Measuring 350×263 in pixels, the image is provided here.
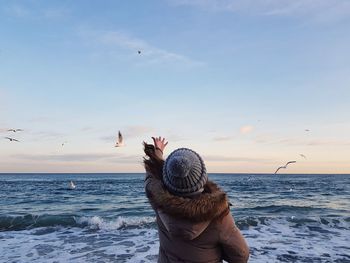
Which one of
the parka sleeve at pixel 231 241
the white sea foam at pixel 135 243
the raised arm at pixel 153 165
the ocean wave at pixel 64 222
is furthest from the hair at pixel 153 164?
the ocean wave at pixel 64 222

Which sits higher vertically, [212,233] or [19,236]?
[212,233]

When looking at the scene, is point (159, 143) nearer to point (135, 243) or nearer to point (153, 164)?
point (153, 164)

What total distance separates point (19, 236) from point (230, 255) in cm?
1193

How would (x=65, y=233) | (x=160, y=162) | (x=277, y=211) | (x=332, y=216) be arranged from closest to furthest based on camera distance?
(x=160, y=162) → (x=65, y=233) → (x=332, y=216) → (x=277, y=211)

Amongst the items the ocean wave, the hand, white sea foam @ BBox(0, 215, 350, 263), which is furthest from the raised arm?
the ocean wave

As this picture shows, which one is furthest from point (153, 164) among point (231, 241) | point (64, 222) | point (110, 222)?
point (64, 222)

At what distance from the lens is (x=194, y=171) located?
2.23m

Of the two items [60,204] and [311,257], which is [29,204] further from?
[311,257]

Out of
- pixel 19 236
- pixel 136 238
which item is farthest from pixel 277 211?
pixel 19 236

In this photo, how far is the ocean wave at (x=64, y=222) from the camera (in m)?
14.9

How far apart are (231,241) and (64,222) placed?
1455 centimetres

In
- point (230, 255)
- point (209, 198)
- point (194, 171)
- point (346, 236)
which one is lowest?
point (346, 236)

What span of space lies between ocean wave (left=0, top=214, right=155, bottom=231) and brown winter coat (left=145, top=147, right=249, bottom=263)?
12.5m

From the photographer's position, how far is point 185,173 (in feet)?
7.23
